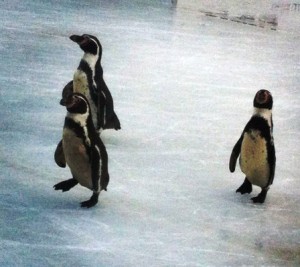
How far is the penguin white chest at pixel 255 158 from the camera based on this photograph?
2.72m

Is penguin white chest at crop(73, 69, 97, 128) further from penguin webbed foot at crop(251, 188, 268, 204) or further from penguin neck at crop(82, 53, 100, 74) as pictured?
penguin webbed foot at crop(251, 188, 268, 204)

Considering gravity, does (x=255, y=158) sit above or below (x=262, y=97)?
below

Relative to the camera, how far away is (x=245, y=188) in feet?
9.49

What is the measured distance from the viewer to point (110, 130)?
362cm

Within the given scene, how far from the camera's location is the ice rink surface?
2.38m

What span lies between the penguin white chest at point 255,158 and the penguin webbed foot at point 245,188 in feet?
0.25

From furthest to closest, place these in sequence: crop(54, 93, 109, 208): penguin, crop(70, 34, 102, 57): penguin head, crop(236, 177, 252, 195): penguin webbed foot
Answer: crop(70, 34, 102, 57): penguin head, crop(236, 177, 252, 195): penguin webbed foot, crop(54, 93, 109, 208): penguin

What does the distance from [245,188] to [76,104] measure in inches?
31.1

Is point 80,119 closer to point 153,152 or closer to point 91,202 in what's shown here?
point 91,202

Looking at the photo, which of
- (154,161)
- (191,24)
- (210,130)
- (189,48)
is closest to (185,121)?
(210,130)

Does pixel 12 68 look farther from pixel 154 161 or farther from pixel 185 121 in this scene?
pixel 154 161

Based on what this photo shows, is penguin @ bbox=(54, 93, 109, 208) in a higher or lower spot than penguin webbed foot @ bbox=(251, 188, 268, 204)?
higher

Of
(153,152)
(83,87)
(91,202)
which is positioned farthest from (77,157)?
(153,152)

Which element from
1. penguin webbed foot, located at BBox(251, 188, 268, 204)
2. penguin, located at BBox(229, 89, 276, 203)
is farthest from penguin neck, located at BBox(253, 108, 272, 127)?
penguin webbed foot, located at BBox(251, 188, 268, 204)
